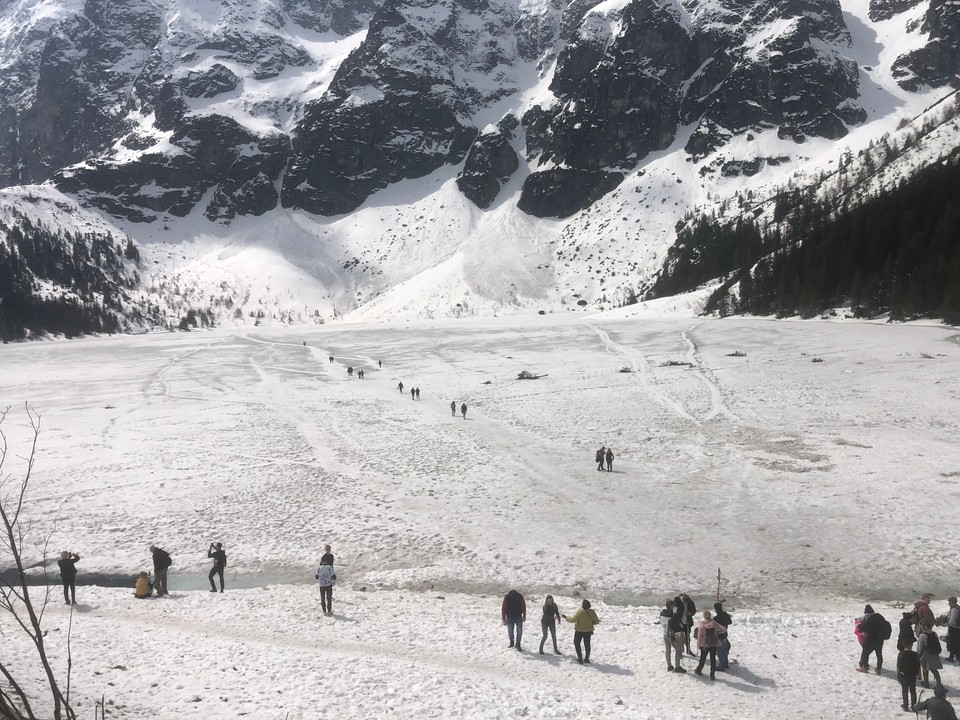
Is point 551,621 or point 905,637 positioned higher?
point 905,637

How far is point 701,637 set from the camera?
1238 cm

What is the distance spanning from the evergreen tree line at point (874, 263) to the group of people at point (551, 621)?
68896mm

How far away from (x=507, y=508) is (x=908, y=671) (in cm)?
1425

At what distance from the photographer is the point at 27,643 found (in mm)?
13766

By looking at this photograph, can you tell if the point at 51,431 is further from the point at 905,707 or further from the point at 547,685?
the point at 905,707

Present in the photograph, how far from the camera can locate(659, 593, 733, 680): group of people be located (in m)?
12.3

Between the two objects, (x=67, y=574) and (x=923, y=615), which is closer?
(x=923, y=615)

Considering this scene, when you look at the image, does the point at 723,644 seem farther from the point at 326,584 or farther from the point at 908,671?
the point at 326,584

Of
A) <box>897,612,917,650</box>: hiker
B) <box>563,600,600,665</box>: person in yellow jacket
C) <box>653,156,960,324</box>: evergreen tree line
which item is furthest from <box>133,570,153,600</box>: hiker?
<box>653,156,960,324</box>: evergreen tree line

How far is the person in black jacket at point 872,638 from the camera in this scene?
1209 cm

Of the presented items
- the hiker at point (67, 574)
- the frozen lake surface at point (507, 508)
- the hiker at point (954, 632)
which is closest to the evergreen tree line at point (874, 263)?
the frozen lake surface at point (507, 508)

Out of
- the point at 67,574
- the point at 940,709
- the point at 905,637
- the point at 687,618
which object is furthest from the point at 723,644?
the point at 67,574

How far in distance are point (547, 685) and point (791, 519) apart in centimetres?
1318

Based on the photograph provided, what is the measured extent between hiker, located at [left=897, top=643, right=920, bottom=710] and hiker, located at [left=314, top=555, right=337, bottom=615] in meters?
12.2
